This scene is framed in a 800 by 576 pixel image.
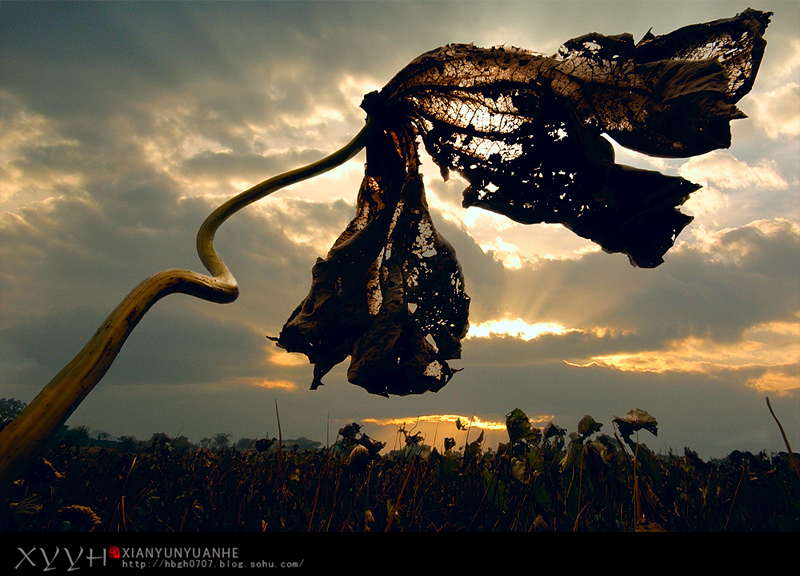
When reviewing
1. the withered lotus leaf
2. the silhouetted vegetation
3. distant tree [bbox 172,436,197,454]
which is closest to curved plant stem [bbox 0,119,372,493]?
the silhouetted vegetation

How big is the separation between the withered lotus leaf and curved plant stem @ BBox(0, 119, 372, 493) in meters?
0.92

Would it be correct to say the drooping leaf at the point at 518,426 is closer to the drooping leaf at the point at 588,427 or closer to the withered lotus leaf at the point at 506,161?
the drooping leaf at the point at 588,427

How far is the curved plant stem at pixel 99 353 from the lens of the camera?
1.51 m

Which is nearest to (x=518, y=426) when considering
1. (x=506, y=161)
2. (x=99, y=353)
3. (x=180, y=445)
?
(x=506, y=161)

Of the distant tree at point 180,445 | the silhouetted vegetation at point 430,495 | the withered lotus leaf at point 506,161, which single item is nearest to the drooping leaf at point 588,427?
the silhouetted vegetation at point 430,495

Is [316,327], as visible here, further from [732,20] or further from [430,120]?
[732,20]

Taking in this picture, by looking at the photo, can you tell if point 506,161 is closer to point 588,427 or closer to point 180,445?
point 588,427

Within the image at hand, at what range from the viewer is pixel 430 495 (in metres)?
3.23

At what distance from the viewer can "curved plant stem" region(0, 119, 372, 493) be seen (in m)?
1.51

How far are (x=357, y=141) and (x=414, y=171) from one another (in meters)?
Answer: 0.53

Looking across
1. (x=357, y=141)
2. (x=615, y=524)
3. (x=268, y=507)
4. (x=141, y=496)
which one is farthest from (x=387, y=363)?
(x=141, y=496)

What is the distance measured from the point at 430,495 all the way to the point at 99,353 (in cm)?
245

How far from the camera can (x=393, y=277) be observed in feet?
10.3

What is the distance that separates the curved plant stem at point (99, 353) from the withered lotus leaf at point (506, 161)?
92 cm
